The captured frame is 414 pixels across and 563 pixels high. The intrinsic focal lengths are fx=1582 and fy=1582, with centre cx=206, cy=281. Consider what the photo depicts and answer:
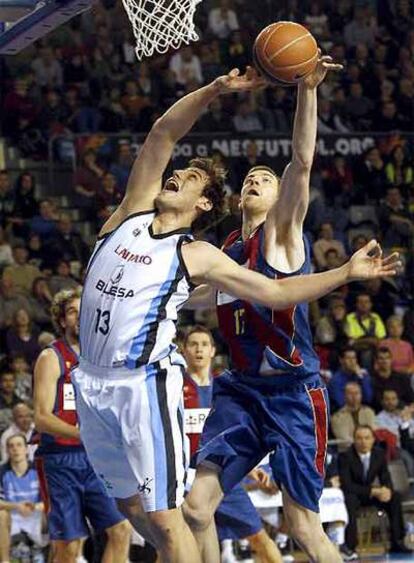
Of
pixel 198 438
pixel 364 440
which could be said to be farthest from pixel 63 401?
pixel 364 440

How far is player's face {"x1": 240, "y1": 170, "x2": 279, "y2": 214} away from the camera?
8656mm

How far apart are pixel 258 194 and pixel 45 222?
28.8ft

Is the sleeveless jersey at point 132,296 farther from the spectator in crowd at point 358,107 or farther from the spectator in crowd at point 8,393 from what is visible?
the spectator in crowd at point 358,107

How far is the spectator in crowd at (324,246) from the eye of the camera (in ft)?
56.7

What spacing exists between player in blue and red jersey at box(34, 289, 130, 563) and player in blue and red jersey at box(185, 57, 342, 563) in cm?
146

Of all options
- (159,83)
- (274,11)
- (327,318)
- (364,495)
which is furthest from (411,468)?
(274,11)

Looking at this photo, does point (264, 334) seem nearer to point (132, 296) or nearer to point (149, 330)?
point (149, 330)

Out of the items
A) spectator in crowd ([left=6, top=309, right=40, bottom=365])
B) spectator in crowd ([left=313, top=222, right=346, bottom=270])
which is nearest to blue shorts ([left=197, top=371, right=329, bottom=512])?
spectator in crowd ([left=6, top=309, right=40, bottom=365])

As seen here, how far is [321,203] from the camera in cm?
1838

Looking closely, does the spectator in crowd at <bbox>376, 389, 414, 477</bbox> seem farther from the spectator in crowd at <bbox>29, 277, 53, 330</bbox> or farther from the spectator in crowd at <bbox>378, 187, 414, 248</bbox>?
the spectator in crowd at <bbox>378, 187, 414, 248</bbox>

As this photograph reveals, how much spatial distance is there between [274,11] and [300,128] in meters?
13.1

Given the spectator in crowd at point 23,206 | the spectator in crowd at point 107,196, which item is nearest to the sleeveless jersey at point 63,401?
the spectator in crowd at point 23,206

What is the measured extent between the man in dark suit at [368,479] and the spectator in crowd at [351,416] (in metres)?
1.06

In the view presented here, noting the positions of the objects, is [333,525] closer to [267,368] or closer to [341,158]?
[267,368]
